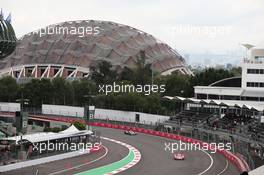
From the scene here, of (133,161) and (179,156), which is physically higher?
(179,156)

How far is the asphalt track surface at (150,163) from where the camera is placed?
3722 cm

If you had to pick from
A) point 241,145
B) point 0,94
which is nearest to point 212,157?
point 241,145

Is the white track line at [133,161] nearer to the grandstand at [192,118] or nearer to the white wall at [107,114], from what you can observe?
the grandstand at [192,118]

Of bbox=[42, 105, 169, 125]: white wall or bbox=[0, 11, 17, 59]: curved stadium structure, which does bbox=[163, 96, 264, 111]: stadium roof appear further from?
bbox=[0, 11, 17, 59]: curved stadium structure

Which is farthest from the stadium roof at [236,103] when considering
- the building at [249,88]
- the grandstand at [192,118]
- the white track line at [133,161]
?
the white track line at [133,161]

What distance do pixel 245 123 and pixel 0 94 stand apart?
5004cm

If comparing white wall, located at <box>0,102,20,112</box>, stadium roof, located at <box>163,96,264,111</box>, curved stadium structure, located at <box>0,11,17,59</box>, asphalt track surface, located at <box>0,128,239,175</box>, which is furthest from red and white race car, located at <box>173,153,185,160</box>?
white wall, located at <box>0,102,20,112</box>

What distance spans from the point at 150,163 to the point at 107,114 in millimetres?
33984

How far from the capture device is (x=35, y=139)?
131 ft

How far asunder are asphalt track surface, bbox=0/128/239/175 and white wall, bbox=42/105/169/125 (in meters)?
16.2

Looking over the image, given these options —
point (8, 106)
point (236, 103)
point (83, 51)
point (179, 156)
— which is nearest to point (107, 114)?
point (236, 103)

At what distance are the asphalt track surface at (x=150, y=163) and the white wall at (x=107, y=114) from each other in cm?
1621

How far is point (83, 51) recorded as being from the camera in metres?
115

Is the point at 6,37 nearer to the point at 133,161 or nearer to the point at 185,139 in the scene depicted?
the point at 133,161
